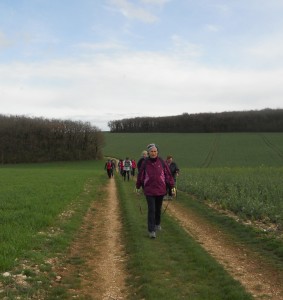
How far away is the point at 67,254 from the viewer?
8359 mm

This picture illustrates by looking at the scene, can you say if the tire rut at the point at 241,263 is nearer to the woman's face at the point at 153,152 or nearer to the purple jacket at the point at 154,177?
the purple jacket at the point at 154,177

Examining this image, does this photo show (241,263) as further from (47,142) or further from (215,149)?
(47,142)

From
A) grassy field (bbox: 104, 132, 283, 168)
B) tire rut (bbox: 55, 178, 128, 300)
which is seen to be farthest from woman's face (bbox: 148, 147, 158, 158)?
grassy field (bbox: 104, 132, 283, 168)

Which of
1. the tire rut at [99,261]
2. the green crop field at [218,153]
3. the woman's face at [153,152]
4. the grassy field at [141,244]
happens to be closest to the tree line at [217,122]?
the green crop field at [218,153]

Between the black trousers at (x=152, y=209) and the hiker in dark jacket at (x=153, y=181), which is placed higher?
the hiker in dark jacket at (x=153, y=181)

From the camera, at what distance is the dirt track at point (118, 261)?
241 inches

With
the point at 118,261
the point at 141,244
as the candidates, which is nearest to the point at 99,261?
the point at 118,261

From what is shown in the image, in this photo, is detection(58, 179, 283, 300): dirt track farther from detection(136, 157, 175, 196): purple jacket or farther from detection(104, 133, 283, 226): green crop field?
detection(104, 133, 283, 226): green crop field

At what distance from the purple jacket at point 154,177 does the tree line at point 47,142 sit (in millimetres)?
72299

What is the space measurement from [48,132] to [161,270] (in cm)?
7847

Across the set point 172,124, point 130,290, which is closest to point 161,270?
point 130,290

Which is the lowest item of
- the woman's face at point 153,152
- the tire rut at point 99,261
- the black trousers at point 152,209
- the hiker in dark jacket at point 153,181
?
the tire rut at point 99,261

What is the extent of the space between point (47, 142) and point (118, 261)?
77061 mm

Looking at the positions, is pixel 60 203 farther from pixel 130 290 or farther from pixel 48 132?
pixel 48 132
